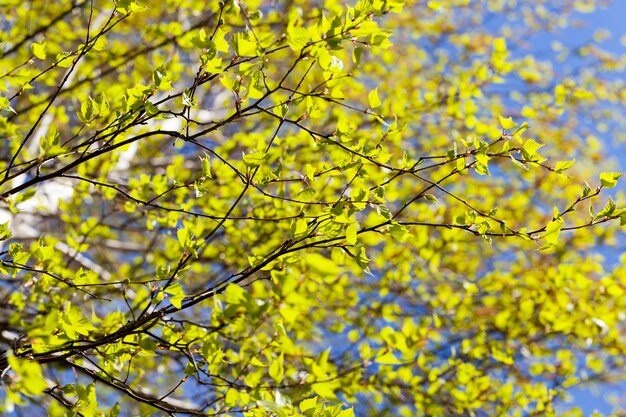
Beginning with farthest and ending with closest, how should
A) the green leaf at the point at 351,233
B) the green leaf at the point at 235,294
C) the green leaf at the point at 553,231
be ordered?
1. the green leaf at the point at 553,231
2. the green leaf at the point at 351,233
3. the green leaf at the point at 235,294

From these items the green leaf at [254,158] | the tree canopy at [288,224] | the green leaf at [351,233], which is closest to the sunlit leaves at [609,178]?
the tree canopy at [288,224]

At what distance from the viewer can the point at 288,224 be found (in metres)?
2.58

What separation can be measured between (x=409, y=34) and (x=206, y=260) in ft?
13.2

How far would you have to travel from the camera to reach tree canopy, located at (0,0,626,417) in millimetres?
1428

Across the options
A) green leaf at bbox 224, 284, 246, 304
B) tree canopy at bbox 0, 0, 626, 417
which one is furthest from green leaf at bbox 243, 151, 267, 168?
green leaf at bbox 224, 284, 246, 304

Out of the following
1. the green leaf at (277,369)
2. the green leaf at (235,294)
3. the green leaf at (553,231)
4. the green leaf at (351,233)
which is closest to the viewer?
the green leaf at (235,294)

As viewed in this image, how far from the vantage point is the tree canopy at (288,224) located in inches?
56.2

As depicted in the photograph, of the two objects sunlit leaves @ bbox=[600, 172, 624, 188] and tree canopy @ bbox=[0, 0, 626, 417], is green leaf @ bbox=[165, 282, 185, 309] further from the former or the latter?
sunlit leaves @ bbox=[600, 172, 624, 188]

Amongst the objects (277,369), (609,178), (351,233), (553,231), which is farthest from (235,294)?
(609,178)

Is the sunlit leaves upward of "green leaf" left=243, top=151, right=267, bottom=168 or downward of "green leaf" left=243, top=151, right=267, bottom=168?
upward

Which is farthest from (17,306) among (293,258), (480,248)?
(480,248)

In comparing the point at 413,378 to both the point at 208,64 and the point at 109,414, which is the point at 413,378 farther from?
the point at 208,64

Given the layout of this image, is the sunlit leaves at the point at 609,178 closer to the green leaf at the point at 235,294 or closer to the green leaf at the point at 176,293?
the green leaf at the point at 235,294

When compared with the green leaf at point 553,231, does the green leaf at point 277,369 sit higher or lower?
lower
